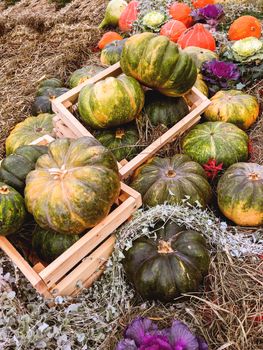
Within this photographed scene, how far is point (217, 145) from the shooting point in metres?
3.69

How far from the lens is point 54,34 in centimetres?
672

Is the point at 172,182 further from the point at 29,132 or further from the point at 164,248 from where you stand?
the point at 29,132

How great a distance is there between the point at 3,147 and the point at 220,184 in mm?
2468

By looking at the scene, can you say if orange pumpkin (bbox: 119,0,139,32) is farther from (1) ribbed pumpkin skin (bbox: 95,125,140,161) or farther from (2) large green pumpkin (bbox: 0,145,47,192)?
(2) large green pumpkin (bbox: 0,145,47,192)

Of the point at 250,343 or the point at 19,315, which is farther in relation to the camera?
the point at 19,315

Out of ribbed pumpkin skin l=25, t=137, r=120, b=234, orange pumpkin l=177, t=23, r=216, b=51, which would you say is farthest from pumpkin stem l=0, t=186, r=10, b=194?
orange pumpkin l=177, t=23, r=216, b=51

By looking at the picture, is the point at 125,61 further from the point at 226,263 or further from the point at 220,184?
the point at 226,263

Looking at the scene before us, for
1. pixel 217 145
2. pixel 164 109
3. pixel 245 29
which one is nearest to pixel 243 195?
pixel 217 145

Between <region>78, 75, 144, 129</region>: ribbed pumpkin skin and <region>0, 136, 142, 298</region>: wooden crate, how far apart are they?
663 millimetres

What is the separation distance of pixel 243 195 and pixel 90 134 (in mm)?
1328

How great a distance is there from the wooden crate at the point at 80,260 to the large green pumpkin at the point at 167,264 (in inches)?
7.9

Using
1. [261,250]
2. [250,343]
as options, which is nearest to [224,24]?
[261,250]

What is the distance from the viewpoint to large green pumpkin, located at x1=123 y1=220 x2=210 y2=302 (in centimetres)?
269

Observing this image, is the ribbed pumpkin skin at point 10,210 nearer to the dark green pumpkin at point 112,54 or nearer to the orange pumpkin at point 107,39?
the dark green pumpkin at point 112,54
